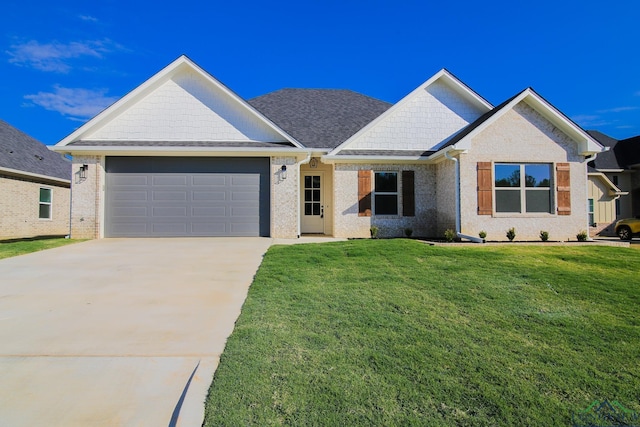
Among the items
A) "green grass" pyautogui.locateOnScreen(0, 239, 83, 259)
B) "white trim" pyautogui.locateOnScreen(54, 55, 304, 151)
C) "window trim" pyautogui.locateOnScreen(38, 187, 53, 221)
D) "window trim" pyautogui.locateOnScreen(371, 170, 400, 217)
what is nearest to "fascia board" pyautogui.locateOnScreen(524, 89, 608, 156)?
"window trim" pyautogui.locateOnScreen(371, 170, 400, 217)

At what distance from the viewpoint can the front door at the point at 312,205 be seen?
14.5 metres

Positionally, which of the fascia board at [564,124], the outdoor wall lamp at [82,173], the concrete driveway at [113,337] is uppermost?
the fascia board at [564,124]

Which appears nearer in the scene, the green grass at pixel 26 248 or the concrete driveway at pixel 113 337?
the concrete driveway at pixel 113 337

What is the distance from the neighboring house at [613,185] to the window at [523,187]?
293 inches

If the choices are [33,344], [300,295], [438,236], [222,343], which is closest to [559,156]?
[438,236]

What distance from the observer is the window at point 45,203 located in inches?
680

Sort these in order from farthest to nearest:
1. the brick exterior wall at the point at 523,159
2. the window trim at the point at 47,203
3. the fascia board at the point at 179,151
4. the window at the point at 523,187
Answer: the window trim at the point at 47,203, the fascia board at the point at 179,151, the window at the point at 523,187, the brick exterior wall at the point at 523,159

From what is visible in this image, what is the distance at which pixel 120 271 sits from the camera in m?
7.08

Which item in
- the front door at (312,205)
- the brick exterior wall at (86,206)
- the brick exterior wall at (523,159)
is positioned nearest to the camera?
the brick exterior wall at (523,159)

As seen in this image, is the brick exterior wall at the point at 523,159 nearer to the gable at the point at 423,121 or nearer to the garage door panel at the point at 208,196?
the gable at the point at 423,121

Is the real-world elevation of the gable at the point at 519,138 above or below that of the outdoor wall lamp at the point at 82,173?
above

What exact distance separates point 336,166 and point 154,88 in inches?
280

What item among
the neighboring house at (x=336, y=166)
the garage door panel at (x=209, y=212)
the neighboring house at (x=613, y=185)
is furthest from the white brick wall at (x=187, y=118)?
the neighboring house at (x=613, y=185)

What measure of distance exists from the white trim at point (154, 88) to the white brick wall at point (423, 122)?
3080mm
